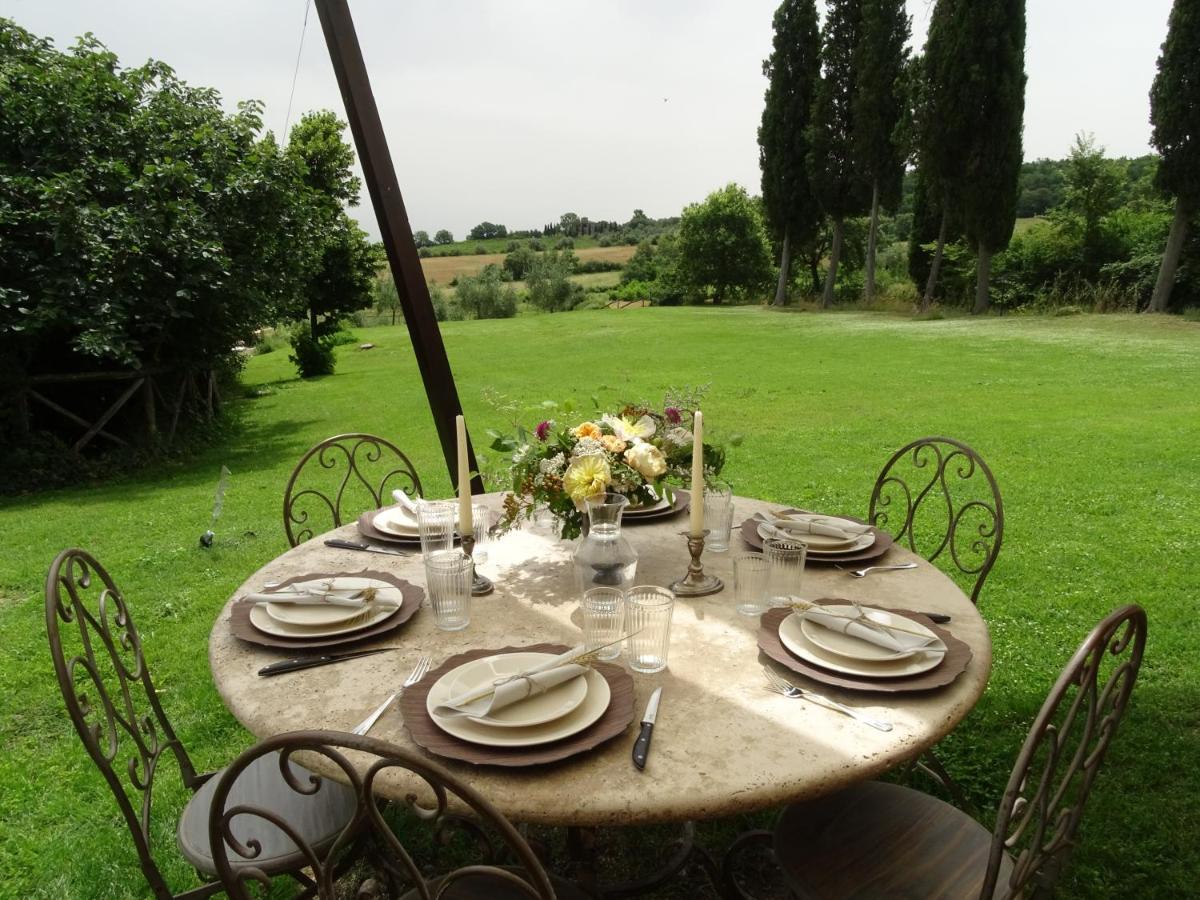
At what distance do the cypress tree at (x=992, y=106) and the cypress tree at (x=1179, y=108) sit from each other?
10.9 feet

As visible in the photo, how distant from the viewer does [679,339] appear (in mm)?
18500

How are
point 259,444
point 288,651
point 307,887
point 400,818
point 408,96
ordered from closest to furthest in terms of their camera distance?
point 288,651 < point 307,887 < point 400,818 < point 408,96 < point 259,444

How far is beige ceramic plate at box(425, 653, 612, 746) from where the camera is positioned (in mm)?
1193

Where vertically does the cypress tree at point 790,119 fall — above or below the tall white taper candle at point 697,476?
above

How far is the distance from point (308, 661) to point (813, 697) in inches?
40.9

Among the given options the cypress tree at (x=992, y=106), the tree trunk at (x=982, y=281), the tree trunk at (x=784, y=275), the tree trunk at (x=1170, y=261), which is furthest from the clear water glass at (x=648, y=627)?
the tree trunk at (x=784, y=275)

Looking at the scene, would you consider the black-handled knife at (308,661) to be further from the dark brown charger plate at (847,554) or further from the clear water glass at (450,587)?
the dark brown charger plate at (847,554)

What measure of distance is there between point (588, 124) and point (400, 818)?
5517 millimetres

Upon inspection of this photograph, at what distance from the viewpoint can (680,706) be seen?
134 cm

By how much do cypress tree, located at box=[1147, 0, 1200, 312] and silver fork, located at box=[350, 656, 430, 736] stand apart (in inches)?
720

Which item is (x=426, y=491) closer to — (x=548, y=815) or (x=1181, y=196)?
(x=548, y=815)

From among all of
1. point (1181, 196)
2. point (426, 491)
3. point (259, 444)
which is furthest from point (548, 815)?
point (1181, 196)

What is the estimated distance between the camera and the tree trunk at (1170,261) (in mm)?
15305

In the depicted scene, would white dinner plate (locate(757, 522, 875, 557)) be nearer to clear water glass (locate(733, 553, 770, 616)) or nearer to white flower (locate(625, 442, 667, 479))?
clear water glass (locate(733, 553, 770, 616))
